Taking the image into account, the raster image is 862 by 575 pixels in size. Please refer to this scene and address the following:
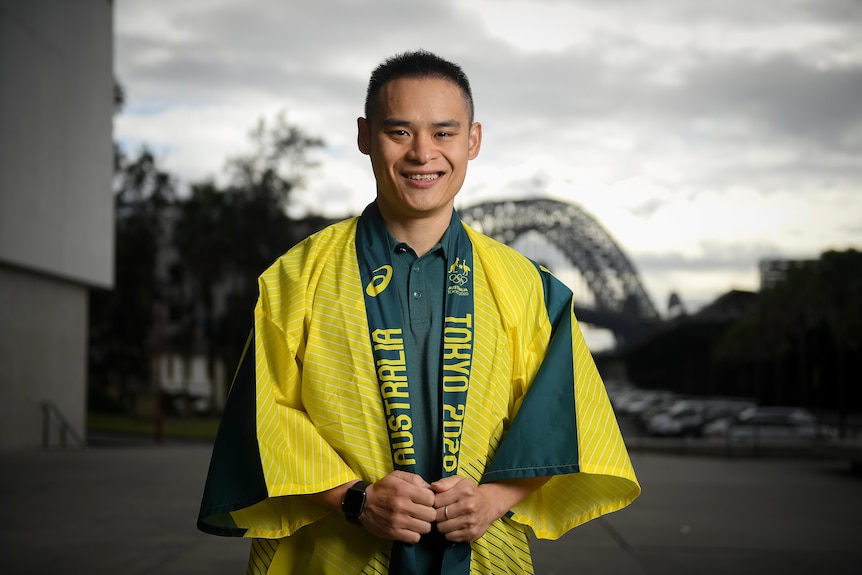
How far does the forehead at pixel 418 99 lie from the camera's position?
1994 mm

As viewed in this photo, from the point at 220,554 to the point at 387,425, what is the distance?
4.47 meters

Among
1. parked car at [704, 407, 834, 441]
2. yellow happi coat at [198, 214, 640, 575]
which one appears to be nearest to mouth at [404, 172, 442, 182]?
yellow happi coat at [198, 214, 640, 575]

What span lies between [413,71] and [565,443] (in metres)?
0.87

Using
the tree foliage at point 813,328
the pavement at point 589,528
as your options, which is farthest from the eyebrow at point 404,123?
the tree foliage at point 813,328

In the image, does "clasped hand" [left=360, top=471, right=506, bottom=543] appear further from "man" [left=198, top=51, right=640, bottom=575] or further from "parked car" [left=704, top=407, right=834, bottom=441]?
"parked car" [left=704, top=407, right=834, bottom=441]

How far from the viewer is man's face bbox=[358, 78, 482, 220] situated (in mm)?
1995

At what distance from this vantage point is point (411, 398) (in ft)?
A: 6.40

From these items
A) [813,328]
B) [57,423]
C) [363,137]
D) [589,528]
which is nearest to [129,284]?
[57,423]

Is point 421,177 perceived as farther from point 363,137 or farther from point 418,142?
point 363,137

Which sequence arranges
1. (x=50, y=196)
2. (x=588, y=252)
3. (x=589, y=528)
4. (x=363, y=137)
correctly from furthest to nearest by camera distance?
(x=588, y=252)
(x=50, y=196)
(x=589, y=528)
(x=363, y=137)

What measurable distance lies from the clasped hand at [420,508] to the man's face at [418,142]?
608 millimetres

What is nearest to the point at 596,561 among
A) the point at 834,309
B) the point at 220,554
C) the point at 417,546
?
the point at 220,554

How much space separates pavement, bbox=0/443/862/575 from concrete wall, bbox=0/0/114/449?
15.6 feet

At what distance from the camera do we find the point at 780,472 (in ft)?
41.8
